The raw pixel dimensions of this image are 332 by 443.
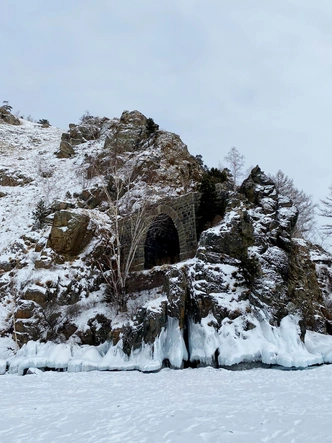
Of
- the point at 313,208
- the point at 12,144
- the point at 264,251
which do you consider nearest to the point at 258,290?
the point at 264,251

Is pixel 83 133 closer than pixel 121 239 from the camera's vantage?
No

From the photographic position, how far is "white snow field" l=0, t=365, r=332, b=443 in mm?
4434

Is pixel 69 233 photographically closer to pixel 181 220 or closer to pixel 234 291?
pixel 181 220

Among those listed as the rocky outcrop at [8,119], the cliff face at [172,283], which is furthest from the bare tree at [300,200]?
the rocky outcrop at [8,119]

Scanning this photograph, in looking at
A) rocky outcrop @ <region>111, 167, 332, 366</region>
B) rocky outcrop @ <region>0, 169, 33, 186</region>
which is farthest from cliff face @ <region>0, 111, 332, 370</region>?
rocky outcrop @ <region>0, 169, 33, 186</region>

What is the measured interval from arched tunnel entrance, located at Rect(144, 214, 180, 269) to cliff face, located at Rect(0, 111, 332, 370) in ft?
0.33

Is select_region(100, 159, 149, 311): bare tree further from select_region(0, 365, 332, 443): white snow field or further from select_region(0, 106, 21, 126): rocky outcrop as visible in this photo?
select_region(0, 106, 21, 126): rocky outcrop

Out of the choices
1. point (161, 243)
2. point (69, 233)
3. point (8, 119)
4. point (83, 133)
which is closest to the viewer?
point (69, 233)

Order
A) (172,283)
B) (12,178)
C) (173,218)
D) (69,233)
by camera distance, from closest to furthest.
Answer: (172,283) < (173,218) < (69,233) < (12,178)

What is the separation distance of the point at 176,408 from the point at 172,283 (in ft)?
24.4

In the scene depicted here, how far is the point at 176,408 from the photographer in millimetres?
6023

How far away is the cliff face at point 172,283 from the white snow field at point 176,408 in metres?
1.88

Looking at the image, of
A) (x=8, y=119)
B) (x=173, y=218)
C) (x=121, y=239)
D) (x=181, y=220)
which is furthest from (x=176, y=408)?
(x=8, y=119)

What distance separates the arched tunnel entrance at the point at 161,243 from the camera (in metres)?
19.8
